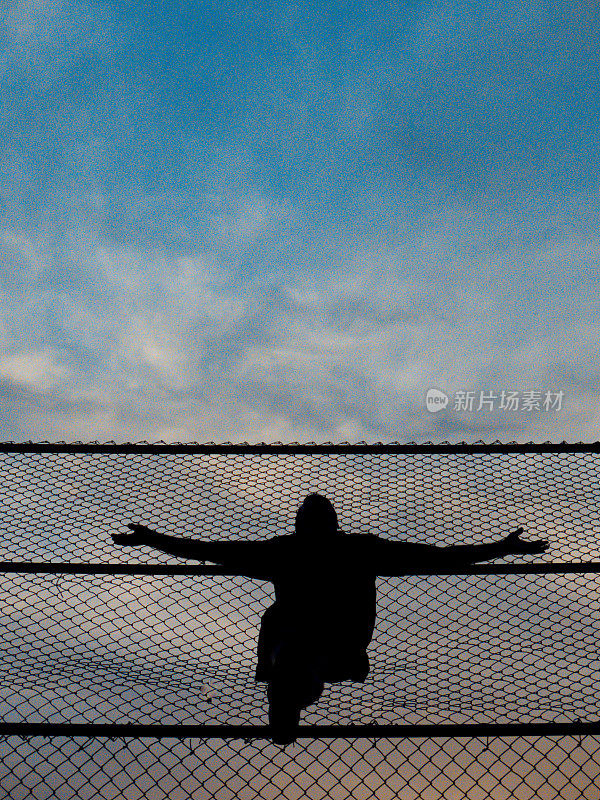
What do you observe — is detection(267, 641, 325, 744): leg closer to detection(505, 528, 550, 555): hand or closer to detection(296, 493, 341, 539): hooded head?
detection(296, 493, 341, 539): hooded head

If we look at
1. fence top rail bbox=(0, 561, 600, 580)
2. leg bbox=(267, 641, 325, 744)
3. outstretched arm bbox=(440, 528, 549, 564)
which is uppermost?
outstretched arm bbox=(440, 528, 549, 564)

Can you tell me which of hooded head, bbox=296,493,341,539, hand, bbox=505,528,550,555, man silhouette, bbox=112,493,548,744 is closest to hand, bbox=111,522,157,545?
man silhouette, bbox=112,493,548,744

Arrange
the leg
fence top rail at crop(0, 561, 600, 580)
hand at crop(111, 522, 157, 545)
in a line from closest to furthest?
the leg
hand at crop(111, 522, 157, 545)
fence top rail at crop(0, 561, 600, 580)

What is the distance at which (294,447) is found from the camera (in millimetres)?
3039

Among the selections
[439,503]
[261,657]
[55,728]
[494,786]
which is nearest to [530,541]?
[439,503]

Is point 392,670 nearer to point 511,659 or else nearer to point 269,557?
point 511,659

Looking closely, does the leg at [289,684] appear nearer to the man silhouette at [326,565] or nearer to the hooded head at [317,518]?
the man silhouette at [326,565]

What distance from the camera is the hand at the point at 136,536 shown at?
9.07ft

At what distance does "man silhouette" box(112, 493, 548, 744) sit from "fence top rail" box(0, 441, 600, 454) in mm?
294

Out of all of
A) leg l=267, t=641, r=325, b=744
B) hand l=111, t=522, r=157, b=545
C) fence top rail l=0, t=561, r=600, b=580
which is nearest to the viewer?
leg l=267, t=641, r=325, b=744

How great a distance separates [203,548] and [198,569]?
0.52ft

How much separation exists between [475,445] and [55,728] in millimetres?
2606

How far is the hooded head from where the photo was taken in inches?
118

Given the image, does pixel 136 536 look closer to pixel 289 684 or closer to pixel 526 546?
pixel 289 684
